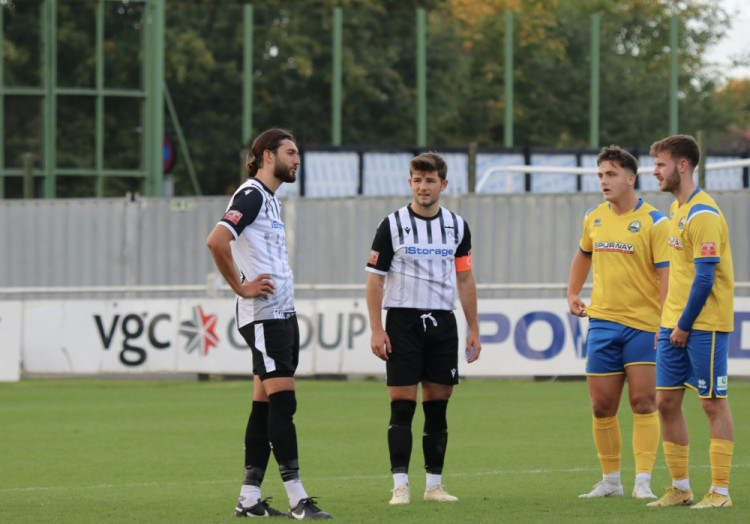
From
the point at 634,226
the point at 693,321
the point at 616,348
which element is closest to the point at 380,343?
the point at 616,348

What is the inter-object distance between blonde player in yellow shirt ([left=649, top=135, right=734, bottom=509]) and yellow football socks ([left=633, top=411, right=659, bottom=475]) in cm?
35

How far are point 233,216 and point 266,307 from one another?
51cm

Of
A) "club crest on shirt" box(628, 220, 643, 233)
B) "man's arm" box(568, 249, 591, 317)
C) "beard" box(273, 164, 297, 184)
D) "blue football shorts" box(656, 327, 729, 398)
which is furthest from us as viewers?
"man's arm" box(568, 249, 591, 317)

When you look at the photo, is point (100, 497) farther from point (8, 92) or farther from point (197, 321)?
point (8, 92)

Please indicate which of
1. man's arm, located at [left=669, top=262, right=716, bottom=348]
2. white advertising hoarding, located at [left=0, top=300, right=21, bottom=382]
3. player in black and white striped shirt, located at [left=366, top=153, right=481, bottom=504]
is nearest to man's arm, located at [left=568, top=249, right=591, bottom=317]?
player in black and white striped shirt, located at [left=366, top=153, right=481, bottom=504]

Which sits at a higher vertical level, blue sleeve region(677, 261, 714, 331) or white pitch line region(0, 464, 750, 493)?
blue sleeve region(677, 261, 714, 331)

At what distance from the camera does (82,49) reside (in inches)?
1046

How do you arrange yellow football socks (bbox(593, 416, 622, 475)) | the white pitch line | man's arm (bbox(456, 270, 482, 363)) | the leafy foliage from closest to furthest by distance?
yellow football socks (bbox(593, 416, 622, 475)) → man's arm (bbox(456, 270, 482, 363)) → the white pitch line → the leafy foliage

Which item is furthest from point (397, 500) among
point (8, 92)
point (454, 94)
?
point (454, 94)

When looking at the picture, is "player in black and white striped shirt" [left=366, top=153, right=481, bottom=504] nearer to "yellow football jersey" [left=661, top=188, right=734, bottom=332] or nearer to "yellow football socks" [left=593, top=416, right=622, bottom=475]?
"yellow football socks" [left=593, top=416, right=622, bottom=475]

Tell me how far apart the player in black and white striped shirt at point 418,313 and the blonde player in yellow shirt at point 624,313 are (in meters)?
0.74

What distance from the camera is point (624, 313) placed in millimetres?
7699

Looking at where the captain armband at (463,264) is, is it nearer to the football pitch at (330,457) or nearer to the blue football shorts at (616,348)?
the blue football shorts at (616,348)

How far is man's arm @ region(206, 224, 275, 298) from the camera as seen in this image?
276 inches
